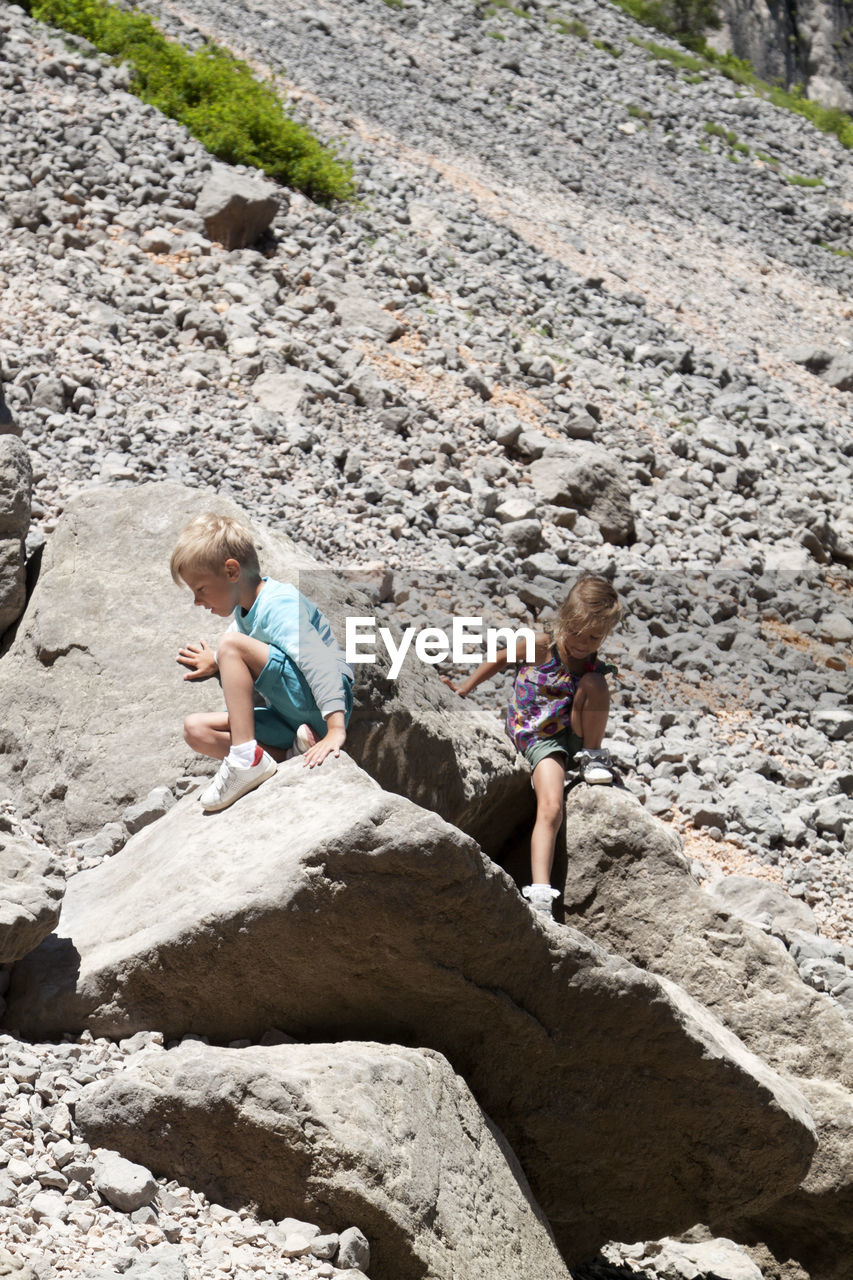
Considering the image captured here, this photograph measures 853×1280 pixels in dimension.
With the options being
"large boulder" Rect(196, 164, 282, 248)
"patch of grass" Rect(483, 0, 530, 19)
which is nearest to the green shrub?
"patch of grass" Rect(483, 0, 530, 19)

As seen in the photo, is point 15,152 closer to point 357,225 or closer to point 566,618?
point 357,225

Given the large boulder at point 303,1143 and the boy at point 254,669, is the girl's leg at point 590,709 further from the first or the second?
the large boulder at point 303,1143

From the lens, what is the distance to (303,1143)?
3625 millimetres

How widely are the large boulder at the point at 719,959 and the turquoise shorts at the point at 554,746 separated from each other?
0.23 metres

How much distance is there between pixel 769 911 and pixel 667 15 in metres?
28.1

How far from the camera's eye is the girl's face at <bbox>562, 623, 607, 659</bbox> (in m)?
6.05

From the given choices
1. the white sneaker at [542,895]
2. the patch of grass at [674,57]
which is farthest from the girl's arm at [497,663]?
the patch of grass at [674,57]

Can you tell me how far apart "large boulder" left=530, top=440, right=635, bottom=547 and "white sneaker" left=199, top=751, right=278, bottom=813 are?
22.8ft

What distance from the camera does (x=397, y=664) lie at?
561cm

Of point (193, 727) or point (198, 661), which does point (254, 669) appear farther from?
point (198, 661)

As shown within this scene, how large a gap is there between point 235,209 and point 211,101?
2.91 metres

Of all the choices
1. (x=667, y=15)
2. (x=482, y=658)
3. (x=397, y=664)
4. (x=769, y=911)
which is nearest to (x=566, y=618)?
(x=397, y=664)

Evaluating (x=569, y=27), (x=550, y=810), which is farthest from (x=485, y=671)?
(x=569, y=27)

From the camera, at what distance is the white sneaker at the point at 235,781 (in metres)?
4.51
